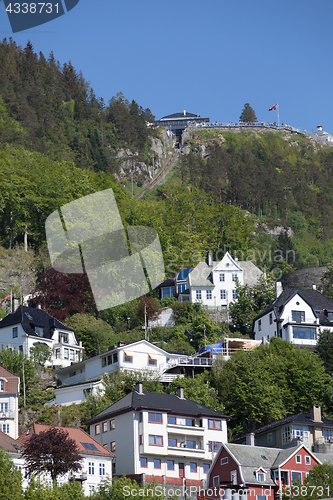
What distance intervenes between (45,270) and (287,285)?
3251cm

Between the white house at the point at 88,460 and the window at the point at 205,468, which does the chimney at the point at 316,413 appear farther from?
the white house at the point at 88,460

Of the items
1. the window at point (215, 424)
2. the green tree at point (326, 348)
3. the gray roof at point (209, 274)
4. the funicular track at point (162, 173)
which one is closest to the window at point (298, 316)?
the green tree at point (326, 348)

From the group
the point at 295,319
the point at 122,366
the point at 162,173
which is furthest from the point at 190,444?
the point at 162,173

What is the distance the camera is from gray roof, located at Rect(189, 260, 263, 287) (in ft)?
270

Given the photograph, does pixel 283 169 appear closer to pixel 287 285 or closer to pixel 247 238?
pixel 247 238

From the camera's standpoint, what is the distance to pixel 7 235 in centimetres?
8988

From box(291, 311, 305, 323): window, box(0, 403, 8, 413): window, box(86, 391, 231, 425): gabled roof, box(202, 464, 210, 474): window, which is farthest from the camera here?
box(291, 311, 305, 323): window

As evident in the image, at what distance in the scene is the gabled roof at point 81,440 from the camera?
148 ft

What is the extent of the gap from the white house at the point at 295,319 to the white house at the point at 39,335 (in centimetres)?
1839

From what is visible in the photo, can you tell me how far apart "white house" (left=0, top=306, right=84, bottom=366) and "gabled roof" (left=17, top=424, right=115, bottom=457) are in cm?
1790

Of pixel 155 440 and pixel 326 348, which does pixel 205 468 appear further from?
pixel 326 348

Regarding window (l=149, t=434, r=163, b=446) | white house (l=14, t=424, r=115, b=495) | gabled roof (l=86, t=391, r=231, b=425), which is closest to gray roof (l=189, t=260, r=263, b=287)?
gabled roof (l=86, t=391, r=231, b=425)

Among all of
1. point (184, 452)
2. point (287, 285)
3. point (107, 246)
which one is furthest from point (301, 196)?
point (184, 452)

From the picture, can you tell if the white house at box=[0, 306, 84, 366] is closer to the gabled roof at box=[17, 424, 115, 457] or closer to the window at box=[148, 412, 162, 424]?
the gabled roof at box=[17, 424, 115, 457]
